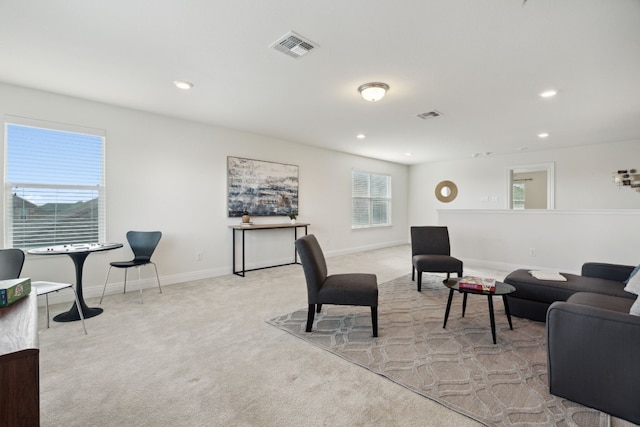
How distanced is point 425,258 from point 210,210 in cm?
343

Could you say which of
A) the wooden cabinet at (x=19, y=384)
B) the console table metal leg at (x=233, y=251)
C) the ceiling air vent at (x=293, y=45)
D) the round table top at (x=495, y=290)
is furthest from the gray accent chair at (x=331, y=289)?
the console table metal leg at (x=233, y=251)

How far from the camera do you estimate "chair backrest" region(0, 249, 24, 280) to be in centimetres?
239

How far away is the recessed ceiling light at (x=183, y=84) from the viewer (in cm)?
315

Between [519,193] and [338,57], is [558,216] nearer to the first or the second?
[338,57]

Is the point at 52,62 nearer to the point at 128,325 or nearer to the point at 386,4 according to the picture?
the point at 128,325

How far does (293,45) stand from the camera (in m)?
2.43

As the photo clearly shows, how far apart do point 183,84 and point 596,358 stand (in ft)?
13.3

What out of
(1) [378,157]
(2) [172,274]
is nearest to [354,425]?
(2) [172,274]

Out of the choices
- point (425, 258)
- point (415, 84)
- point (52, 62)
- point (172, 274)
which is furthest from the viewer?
point (172, 274)

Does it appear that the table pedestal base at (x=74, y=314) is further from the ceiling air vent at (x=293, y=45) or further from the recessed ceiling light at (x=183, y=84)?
the ceiling air vent at (x=293, y=45)

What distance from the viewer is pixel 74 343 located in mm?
2461

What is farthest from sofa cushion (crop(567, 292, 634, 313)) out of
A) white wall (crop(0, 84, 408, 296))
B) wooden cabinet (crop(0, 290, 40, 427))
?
white wall (crop(0, 84, 408, 296))

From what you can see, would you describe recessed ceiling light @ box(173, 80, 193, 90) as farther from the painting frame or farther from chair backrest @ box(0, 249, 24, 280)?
chair backrest @ box(0, 249, 24, 280)

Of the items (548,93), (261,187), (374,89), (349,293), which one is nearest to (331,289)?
(349,293)
